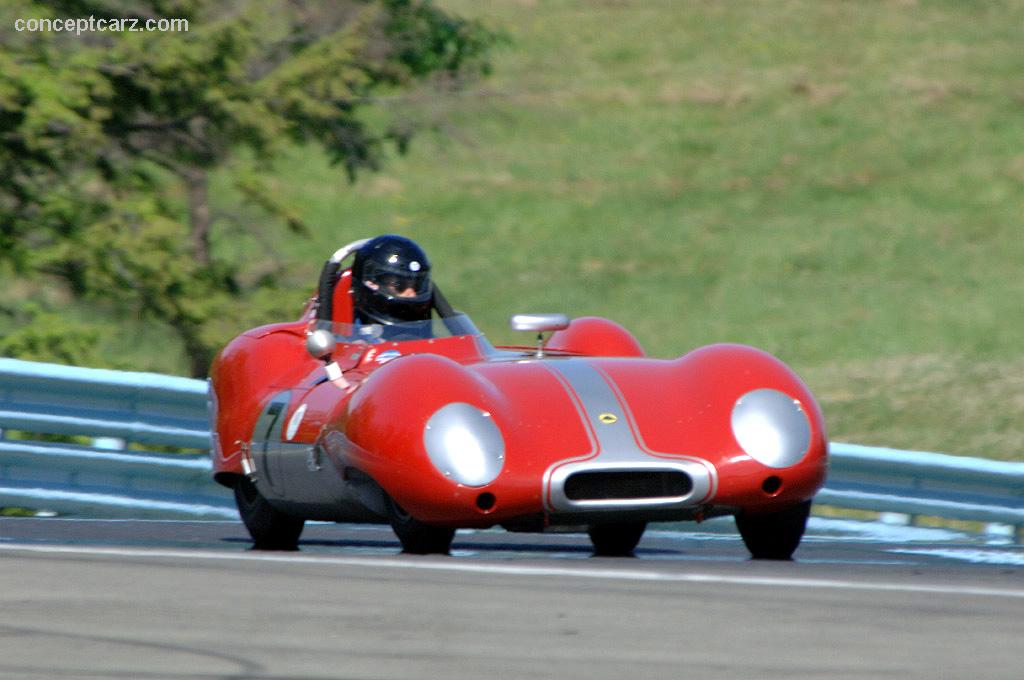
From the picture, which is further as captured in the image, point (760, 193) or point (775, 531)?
point (760, 193)

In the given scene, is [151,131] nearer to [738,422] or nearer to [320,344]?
[320,344]

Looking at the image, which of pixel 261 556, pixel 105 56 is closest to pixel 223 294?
pixel 105 56

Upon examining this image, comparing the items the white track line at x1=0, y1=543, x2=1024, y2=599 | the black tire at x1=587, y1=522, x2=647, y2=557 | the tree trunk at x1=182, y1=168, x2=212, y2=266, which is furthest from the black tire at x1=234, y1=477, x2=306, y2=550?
the tree trunk at x1=182, y1=168, x2=212, y2=266

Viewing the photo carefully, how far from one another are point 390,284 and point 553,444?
187cm

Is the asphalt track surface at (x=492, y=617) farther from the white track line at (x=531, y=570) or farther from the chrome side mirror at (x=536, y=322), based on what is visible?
the chrome side mirror at (x=536, y=322)

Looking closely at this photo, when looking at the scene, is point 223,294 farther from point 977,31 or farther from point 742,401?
point 977,31

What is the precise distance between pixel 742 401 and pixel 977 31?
37.1 meters

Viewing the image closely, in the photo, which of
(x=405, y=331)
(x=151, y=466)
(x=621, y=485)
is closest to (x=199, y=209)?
(x=151, y=466)

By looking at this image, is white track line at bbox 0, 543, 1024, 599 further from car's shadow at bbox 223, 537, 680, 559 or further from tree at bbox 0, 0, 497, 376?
tree at bbox 0, 0, 497, 376

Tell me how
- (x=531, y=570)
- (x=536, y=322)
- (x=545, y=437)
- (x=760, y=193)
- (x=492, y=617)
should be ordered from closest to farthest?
(x=492, y=617), (x=531, y=570), (x=545, y=437), (x=536, y=322), (x=760, y=193)

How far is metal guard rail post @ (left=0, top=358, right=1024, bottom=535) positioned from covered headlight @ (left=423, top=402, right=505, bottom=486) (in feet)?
12.9

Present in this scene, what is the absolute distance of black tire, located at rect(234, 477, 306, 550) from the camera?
27.0ft

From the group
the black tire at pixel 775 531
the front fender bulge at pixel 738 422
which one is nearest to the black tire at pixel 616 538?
the black tire at pixel 775 531

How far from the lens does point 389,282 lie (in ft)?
27.1
